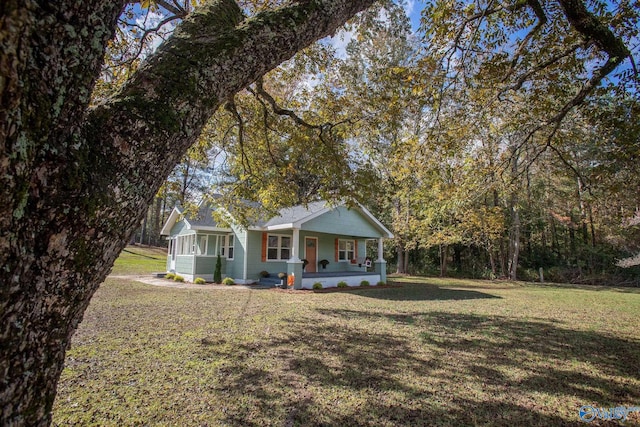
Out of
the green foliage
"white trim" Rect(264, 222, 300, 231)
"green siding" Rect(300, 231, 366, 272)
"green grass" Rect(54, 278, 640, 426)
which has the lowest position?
"green grass" Rect(54, 278, 640, 426)

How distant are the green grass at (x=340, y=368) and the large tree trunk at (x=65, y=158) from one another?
2214 millimetres

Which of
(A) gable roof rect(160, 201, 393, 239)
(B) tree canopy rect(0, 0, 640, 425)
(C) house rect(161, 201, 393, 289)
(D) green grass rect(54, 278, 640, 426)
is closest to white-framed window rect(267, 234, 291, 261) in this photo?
(C) house rect(161, 201, 393, 289)

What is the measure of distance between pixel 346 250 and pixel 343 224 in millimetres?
2591

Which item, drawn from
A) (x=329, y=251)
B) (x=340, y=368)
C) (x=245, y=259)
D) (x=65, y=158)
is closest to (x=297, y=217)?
(x=245, y=259)

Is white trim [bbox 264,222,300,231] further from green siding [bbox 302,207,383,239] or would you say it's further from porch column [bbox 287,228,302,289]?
green siding [bbox 302,207,383,239]

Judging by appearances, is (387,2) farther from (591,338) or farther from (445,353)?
(591,338)

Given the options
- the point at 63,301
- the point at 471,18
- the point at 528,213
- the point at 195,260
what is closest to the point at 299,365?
the point at 63,301

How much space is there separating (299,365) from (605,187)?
5550mm

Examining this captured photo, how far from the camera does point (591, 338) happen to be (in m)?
5.64

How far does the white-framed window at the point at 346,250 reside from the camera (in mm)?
16953

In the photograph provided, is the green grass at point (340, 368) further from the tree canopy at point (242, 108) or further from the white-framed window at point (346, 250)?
the white-framed window at point (346, 250)

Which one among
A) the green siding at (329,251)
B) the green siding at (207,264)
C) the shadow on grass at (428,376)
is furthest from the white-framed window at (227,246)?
the shadow on grass at (428,376)

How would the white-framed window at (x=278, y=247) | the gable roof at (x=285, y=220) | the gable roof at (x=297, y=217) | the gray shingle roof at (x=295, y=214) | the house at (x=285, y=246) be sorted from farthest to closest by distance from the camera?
the white-framed window at (x=278, y=247) < the house at (x=285, y=246) < the gray shingle roof at (x=295, y=214) < the gable roof at (x=285, y=220) < the gable roof at (x=297, y=217)

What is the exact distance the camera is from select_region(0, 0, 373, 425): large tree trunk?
0.91 m
